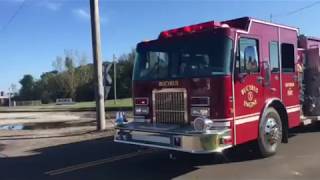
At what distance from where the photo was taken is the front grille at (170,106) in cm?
1000

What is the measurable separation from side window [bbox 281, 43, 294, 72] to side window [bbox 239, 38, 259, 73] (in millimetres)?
1326

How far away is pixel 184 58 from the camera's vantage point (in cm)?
1025

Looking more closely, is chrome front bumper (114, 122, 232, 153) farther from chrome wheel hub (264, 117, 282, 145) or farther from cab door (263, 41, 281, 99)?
cab door (263, 41, 281, 99)

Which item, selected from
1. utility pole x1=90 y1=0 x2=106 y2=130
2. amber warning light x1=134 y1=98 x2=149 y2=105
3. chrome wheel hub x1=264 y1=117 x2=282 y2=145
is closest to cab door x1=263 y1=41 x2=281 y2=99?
chrome wheel hub x1=264 y1=117 x2=282 y2=145

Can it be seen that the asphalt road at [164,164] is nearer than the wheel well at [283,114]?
Yes

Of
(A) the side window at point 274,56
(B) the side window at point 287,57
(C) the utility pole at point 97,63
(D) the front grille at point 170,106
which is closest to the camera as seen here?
(D) the front grille at point 170,106

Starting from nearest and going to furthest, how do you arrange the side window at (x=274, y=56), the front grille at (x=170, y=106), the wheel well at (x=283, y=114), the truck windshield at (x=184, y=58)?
the truck windshield at (x=184, y=58), the front grille at (x=170, y=106), the side window at (x=274, y=56), the wheel well at (x=283, y=114)

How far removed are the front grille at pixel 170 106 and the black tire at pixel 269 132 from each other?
170 cm

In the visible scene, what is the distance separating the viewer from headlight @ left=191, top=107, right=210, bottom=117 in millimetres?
9625

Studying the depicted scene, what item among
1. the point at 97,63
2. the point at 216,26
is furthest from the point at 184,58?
the point at 97,63

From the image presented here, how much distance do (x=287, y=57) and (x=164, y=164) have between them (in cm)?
367

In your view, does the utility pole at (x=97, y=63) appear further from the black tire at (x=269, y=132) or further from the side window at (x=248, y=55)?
the side window at (x=248, y=55)

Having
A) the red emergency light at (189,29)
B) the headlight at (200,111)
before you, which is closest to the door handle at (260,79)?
the red emergency light at (189,29)

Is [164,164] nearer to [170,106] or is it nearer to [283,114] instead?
[170,106]
